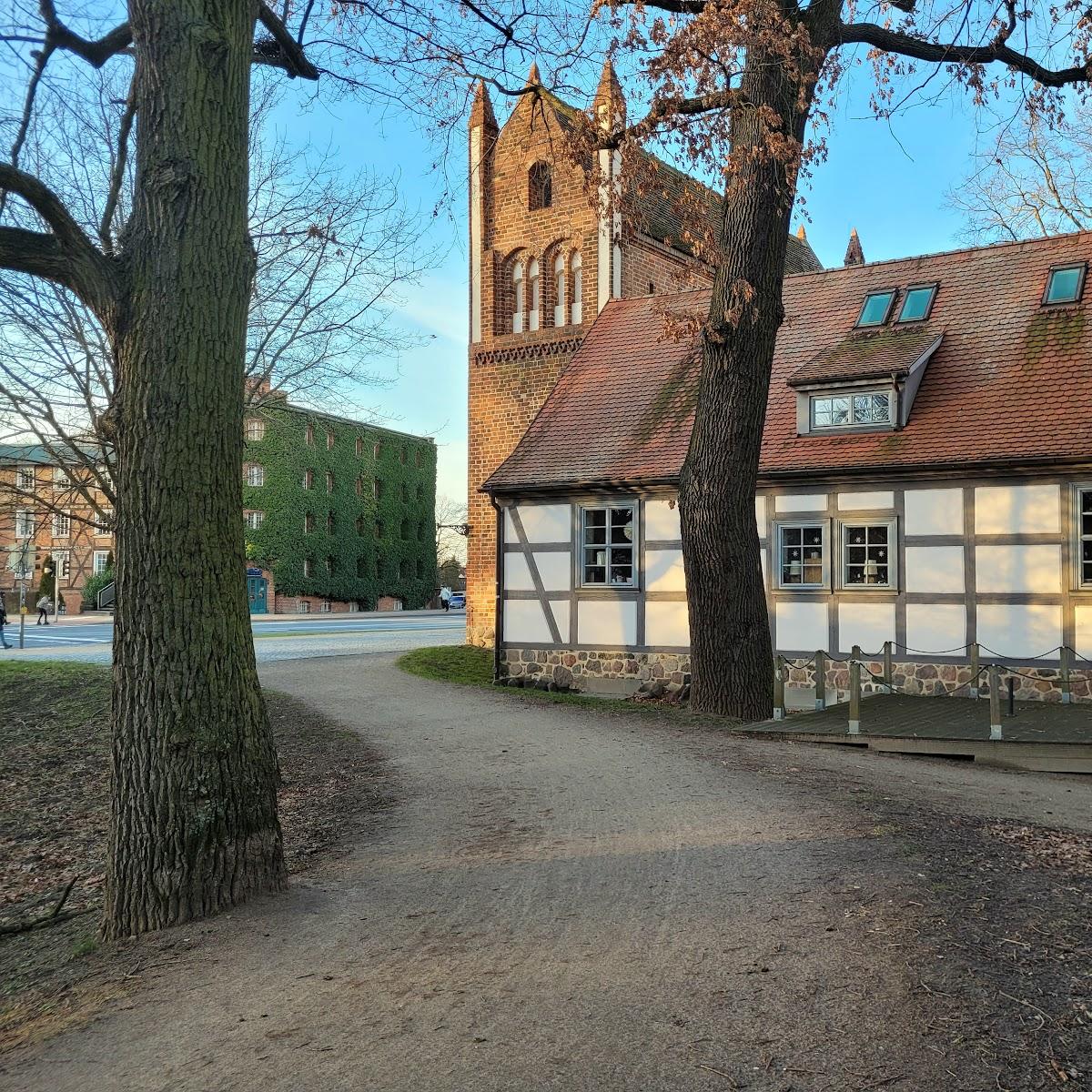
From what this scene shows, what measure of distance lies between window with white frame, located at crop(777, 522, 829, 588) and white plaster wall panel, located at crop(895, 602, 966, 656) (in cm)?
134

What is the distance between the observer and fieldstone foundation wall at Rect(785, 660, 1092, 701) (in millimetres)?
13375

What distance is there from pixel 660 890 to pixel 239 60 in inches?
181

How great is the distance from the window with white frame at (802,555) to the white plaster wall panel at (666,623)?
1.60 meters

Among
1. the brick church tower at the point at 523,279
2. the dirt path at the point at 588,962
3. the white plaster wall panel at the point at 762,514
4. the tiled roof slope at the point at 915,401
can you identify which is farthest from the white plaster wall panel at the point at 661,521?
the dirt path at the point at 588,962

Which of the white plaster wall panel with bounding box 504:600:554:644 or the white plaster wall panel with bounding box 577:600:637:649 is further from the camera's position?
the white plaster wall panel with bounding box 504:600:554:644

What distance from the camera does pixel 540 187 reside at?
23594 millimetres

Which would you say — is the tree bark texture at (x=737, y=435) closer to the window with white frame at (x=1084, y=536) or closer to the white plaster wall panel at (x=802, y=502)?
the white plaster wall panel at (x=802, y=502)

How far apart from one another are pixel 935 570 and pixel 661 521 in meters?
4.04

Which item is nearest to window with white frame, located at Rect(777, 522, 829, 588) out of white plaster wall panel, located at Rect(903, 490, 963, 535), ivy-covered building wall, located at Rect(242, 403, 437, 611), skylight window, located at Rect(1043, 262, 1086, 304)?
white plaster wall panel, located at Rect(903, 490, 963, 535)

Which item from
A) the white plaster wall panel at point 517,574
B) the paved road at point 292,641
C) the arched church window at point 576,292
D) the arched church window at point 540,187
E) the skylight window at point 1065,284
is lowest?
the paved road at point 292,641

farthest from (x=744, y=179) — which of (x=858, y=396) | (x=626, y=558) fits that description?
(x=626, y=558)

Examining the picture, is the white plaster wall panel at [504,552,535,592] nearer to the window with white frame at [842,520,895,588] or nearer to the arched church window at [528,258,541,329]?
the window with white frame at [842,520,895,588]

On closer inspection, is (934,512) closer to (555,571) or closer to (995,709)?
(995,709)

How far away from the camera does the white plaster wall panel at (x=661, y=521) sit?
52.6 feet
